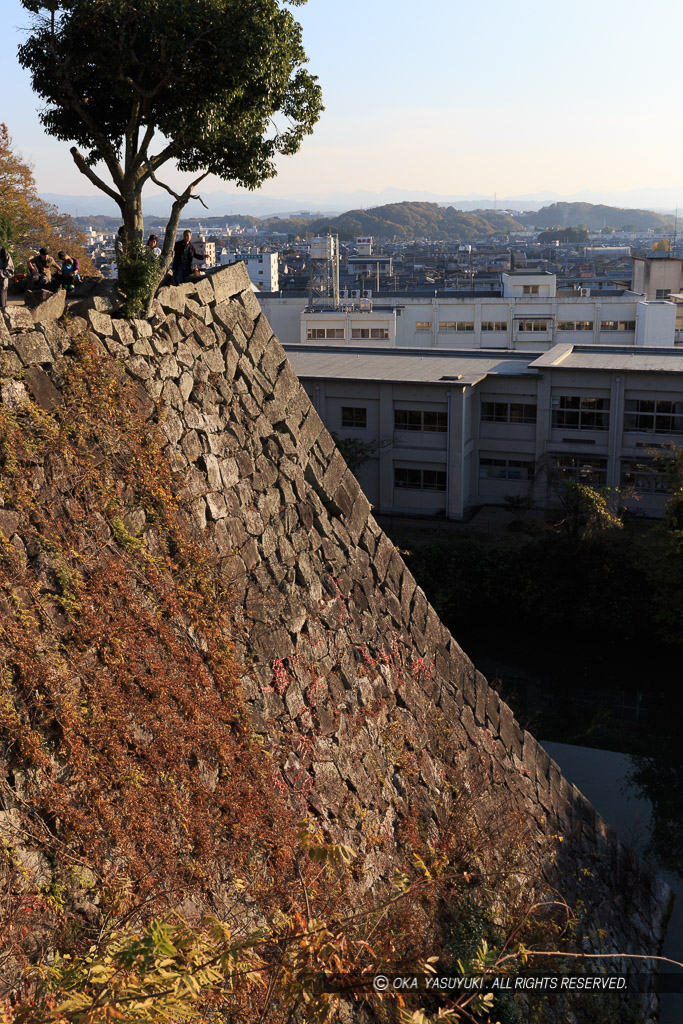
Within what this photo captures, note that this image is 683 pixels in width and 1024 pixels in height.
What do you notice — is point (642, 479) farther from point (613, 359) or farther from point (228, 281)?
point (228, 281)

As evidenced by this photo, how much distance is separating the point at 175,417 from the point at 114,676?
339 centimetres

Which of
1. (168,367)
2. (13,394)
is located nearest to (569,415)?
(168,367)

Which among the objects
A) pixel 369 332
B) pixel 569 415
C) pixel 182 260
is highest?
pixel 182 260

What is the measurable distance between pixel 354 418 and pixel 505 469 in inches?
309

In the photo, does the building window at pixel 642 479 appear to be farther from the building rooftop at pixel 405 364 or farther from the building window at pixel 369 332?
the building window at pixel 369 332

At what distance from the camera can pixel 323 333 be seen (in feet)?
201

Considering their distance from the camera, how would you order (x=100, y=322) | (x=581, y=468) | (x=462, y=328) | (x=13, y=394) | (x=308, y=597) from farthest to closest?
(x=462, y=328) → (x=581, y=468) → (x=308, y=597) → (x=100, y=322) → (x=13, y=394)

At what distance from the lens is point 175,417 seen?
33.1 ft

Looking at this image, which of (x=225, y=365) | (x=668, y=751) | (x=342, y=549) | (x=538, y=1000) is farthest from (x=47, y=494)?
(x=668, y=751)

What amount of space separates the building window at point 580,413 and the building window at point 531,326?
23.8 meters

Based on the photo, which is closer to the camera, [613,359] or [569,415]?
[569,415]

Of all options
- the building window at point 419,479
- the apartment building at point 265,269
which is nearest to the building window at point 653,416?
the building window at point 419,479

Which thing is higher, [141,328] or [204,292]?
[204,292]

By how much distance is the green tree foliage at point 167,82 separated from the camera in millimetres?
9312
